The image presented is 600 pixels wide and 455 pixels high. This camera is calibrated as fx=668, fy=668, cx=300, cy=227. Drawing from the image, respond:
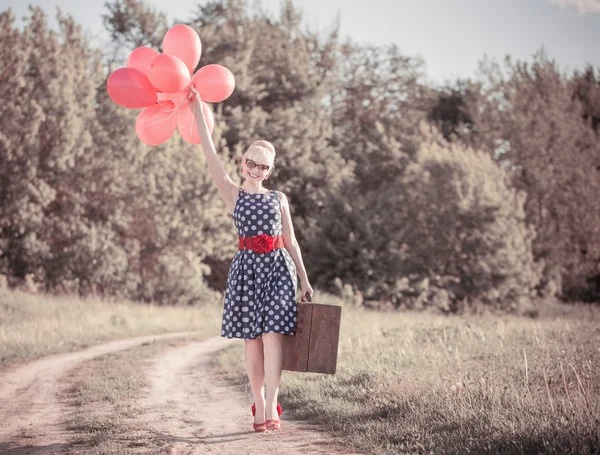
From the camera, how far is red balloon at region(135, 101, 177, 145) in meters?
6.22

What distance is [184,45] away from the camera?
6.31 m

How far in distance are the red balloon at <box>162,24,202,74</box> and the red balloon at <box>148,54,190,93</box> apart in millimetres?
435

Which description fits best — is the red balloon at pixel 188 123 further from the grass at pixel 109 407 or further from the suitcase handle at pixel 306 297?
the grass at pixel 109 407

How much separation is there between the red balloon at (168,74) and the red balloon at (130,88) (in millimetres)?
228

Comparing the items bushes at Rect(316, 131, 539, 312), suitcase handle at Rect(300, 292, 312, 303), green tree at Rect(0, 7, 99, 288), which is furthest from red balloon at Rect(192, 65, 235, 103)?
bushes at Rect(316, 131, 539, 312)

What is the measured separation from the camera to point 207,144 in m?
5.63

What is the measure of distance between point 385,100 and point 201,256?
60.1 feet

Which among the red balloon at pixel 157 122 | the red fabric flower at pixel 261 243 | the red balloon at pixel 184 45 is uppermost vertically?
the red balloon at pixel 184 45

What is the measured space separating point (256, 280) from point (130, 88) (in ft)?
7.04

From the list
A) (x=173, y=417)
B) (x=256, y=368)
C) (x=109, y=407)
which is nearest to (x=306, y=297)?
(x=256, y=368)

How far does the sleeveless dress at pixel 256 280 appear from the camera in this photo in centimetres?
536

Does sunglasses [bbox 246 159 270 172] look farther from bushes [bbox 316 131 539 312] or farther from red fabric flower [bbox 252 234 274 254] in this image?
bushes [bbox 316 131 539 312]

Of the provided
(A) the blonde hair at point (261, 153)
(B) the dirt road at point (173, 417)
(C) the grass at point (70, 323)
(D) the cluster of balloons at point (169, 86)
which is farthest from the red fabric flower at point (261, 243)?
(C) the grass at point (70, 323)

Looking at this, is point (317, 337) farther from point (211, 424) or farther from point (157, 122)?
point (157, 122)
